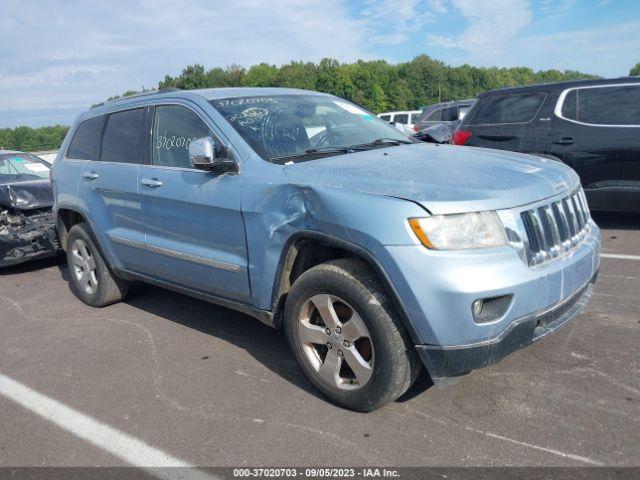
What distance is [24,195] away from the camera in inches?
280

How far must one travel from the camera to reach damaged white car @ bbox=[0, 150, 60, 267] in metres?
6.88

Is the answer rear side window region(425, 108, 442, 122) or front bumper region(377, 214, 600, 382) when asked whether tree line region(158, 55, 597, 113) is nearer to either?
rear side window region(425, 108, 442, 122)

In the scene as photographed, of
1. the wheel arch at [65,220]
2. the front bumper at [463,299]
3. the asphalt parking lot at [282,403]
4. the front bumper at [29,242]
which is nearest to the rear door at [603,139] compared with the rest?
the asphalt parking lot at [282,403]

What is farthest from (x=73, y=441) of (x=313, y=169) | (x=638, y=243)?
(x=638, y=243)

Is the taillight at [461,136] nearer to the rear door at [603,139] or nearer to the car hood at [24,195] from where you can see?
the rear door at [603,139]

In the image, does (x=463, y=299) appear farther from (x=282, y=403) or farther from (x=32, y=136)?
(x=32, y=136)

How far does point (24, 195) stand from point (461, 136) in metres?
5.49

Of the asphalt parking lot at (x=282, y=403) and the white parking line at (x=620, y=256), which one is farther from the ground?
the asphalt parking lot at (x=282, y=403)

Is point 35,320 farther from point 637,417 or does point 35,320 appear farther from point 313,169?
point 637,417

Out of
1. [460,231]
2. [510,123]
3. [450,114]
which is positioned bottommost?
[450,114]

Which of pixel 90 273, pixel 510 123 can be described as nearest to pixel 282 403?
pixel 90 273

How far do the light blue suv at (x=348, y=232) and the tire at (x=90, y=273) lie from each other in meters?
0.50

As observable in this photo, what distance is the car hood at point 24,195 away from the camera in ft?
23.0

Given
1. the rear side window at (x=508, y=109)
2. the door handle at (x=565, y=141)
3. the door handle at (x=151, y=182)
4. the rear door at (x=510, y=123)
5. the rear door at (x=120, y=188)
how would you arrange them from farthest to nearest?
the rear side window at (x=508, y=109) < the rear door at (x=510, y=123) < the door handle at (x=565, y=141) < the rear door at (x=120, y=188) < the door handle at (x=151, y=182)
